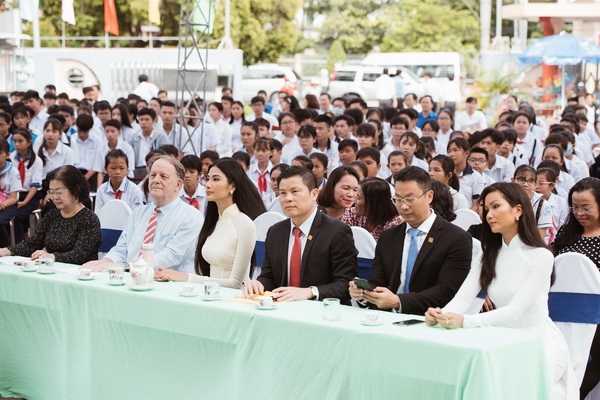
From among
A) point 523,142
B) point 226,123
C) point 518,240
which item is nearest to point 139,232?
point 518,240

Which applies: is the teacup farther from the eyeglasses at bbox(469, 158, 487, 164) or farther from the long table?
the eyeglasses at bbox(469, 158, 487, 164)

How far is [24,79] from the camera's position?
25484 millimetres

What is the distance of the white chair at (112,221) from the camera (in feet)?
25.6

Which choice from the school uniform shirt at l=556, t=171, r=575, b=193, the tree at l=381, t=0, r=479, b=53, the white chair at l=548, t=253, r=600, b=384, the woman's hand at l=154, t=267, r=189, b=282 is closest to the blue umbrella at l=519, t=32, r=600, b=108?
the school uniform shirt at l=556, t=171, r=575, b=193

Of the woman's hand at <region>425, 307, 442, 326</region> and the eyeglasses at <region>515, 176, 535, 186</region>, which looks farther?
the eyeglasses at <region>515, 176, 535, 186</region>

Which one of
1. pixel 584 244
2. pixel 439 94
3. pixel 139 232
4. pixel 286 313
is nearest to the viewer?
pixel 286 313

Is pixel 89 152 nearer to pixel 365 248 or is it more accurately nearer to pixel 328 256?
pixel 365 248

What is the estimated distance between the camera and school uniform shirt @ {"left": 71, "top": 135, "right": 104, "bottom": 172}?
12.7 meters

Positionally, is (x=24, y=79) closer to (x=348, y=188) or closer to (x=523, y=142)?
(x=523, y=142)

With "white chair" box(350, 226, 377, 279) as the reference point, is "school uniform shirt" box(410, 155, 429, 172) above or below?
above

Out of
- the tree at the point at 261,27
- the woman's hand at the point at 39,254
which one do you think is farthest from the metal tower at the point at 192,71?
the tree at the point at 261,27

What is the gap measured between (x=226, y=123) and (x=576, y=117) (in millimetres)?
5094

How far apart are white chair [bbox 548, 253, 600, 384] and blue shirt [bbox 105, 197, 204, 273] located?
225 centimetres

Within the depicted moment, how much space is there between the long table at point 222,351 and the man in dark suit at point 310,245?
0.47 m
